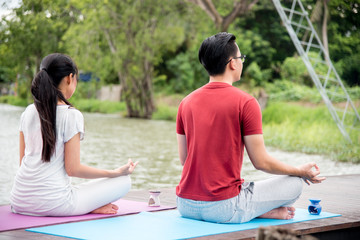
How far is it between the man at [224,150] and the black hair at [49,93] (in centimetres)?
62

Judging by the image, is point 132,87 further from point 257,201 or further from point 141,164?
point 257,201

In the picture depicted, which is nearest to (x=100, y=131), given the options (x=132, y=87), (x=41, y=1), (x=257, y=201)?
(x=41, y=1)

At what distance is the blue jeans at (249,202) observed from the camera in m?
2.71

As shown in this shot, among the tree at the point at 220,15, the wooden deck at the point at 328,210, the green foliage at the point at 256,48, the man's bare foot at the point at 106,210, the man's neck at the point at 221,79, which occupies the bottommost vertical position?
the wooden deck at the point at 328,210

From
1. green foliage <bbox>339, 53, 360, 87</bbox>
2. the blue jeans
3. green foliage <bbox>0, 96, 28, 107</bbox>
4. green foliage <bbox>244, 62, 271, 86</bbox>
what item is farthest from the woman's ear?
green foliage <bbox>0, 96, 28, 107</bbox>

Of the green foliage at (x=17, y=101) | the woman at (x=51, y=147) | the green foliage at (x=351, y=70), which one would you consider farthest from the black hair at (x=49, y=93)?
the green foliage at (x=17, y=101)

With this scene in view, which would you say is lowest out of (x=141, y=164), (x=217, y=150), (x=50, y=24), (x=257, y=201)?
(x=141, y=164)

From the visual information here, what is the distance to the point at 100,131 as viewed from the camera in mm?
12031

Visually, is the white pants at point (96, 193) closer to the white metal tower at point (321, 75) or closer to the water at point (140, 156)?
the water at point (140, 156)

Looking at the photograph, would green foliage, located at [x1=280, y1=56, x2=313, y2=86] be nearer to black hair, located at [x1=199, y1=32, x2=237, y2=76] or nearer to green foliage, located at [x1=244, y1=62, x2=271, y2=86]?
green foliage, located at [x1=244, y1=62, x2=271, y2=86]

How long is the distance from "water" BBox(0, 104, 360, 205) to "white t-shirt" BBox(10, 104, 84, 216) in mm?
2245

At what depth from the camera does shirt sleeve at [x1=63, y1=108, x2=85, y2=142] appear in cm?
282

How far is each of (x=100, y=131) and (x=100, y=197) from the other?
9118 millimetres

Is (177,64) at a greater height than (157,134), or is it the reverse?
(177,64)
